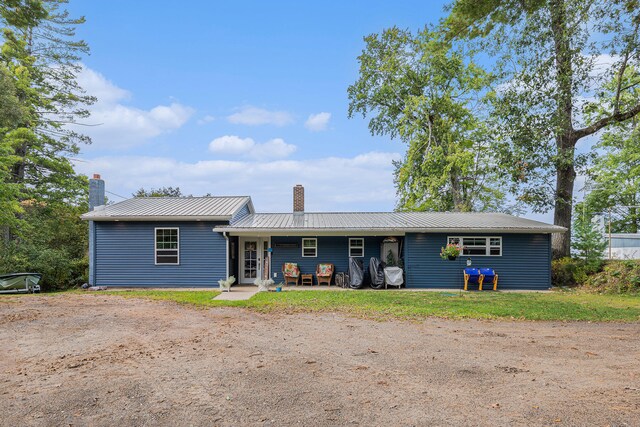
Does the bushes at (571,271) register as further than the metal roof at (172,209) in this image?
Yes

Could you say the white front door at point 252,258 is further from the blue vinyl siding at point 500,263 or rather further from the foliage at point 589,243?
the foliage at point 589,243

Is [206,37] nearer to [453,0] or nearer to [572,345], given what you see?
[453,0]

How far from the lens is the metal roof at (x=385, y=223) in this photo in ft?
46.8

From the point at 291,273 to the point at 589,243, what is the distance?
39.3 ft

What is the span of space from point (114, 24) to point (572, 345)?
1575 cm

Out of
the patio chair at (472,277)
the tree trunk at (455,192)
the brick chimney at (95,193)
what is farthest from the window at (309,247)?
the tree trunk at (455,192)

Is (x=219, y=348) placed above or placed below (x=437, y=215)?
below

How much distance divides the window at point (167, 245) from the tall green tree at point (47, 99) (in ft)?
33.8

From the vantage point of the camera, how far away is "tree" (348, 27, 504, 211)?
24516 millimetres

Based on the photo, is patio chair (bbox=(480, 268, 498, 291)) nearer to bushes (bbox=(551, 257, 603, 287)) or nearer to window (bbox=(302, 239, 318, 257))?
bushes (bbox=(551, 257, 603, 287))

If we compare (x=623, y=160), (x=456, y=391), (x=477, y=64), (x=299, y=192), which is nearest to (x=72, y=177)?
(x=299, y=192)

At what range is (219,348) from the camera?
5820mm

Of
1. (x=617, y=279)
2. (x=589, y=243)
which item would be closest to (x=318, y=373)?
(x=617, y=279)

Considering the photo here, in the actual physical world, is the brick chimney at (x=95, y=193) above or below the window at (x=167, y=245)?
above
